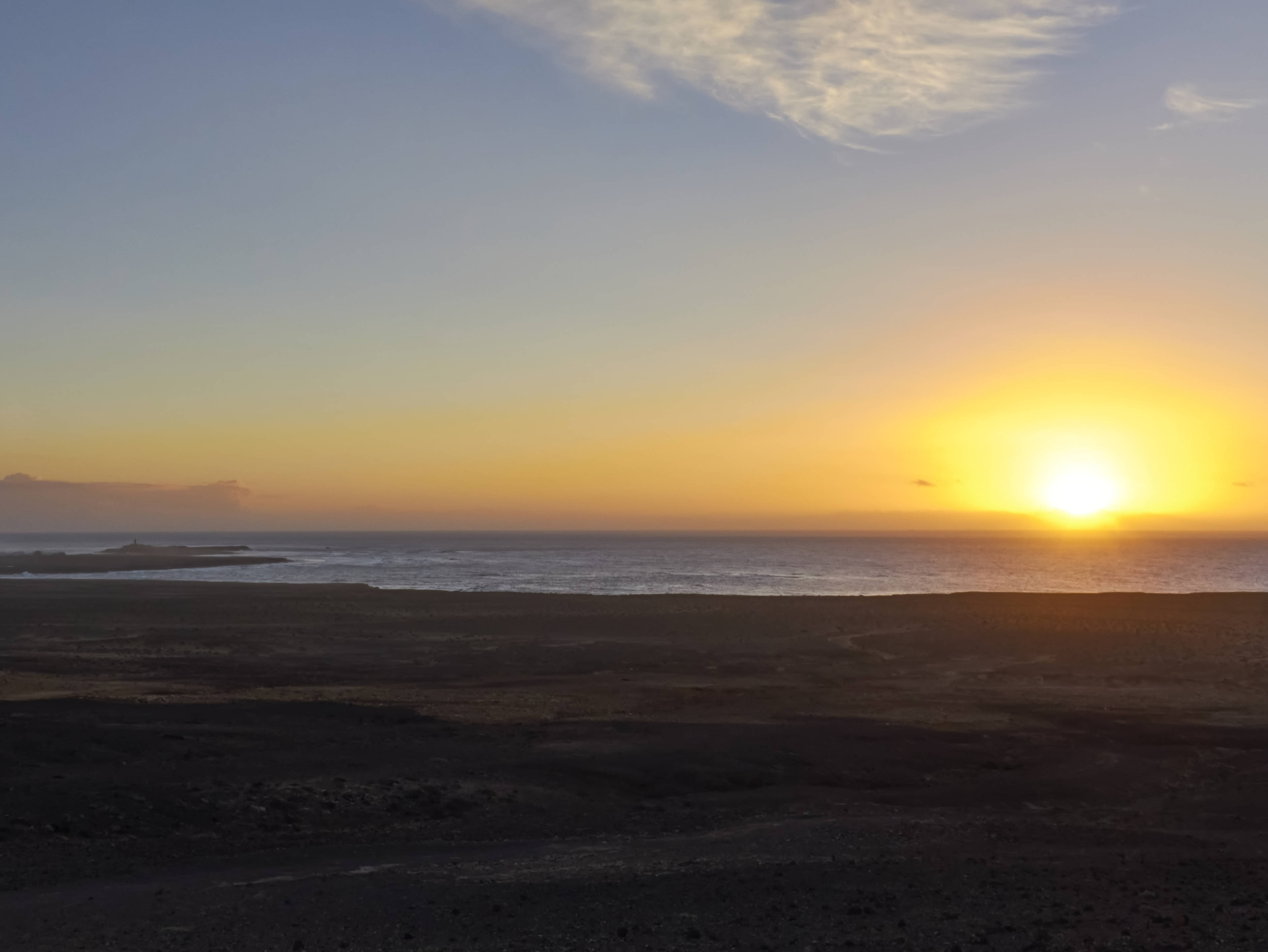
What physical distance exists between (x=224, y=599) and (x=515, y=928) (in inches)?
2302

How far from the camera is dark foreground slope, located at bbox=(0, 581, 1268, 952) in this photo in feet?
41.0

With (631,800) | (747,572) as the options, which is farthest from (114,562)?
(631,800)

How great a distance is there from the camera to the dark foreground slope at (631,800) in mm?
12508

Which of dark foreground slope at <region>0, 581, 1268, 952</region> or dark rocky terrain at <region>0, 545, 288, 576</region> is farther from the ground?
dark foreground slope at <region>0, 581, 1268, 952</region>

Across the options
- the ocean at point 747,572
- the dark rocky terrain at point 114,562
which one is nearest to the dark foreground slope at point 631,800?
the ocean at point 747,572

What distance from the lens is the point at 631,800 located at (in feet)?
64.8

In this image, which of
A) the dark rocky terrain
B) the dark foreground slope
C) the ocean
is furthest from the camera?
the dark rocky terrain

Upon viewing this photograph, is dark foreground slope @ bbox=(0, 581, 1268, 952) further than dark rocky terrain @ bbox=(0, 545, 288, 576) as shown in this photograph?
No

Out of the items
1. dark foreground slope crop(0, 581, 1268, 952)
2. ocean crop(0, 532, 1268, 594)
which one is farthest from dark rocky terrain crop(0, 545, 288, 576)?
dark foreground slope crop(0, 581, 1268, 952)

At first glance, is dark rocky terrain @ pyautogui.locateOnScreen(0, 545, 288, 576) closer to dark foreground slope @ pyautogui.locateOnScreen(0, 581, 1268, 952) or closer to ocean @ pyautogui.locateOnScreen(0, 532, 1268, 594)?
ocean @ pyautogui.locateOnScreen(0, 532, 1268, 594)

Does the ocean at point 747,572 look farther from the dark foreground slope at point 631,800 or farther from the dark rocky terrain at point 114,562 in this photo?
the dark foreground slope at point 631,800

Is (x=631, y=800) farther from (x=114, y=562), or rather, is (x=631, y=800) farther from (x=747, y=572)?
(x=114, y=562)

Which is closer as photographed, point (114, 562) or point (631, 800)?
point (631, 800)

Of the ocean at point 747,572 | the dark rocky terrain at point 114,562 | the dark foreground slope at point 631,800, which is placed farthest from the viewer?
the dark rocky terrain at point 114,562
